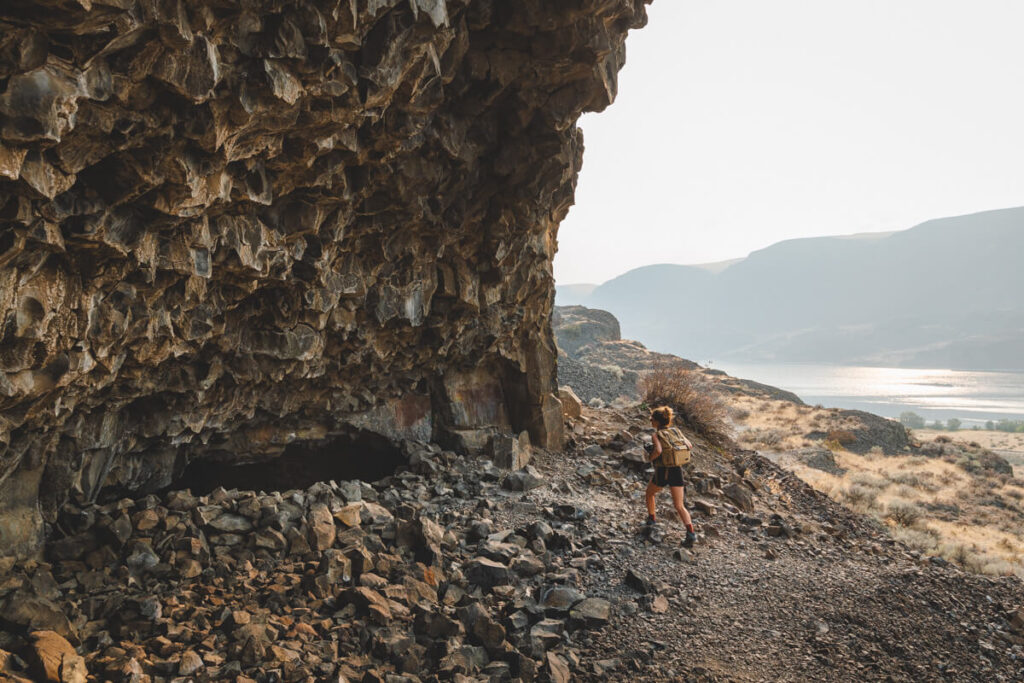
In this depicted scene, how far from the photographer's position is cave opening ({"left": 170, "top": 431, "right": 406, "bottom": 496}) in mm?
10305

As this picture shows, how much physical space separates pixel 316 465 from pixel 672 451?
24.2 feet

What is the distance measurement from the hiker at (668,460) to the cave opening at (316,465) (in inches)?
196

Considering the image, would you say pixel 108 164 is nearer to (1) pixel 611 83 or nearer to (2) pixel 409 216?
(2) pixel 409 216

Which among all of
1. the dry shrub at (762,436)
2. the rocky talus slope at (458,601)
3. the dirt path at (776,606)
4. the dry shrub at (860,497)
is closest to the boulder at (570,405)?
the dirt path at (776,606)

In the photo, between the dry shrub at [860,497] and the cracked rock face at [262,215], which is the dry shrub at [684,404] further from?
the cracked rock face at [262,215]

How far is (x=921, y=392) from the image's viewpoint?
141 meters

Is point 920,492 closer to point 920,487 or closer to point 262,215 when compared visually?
point 920,487

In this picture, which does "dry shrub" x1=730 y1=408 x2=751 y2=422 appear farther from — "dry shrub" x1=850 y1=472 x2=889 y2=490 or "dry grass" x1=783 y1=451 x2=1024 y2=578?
"dry shrub" x1=850 y1=472 x2=889 y2=490

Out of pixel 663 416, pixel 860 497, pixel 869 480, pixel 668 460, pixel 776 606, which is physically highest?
pixel 663 416

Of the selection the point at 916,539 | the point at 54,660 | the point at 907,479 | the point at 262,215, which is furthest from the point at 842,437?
the point at 54,660

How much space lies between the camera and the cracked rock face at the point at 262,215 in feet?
Result: 12.0

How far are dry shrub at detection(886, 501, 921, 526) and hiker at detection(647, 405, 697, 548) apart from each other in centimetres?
1108

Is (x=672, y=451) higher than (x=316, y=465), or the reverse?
(x=672, y=451)

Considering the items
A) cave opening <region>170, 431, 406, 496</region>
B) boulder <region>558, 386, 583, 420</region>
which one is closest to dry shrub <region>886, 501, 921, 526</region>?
boulder <region>558, 386, 583, 420</region>
